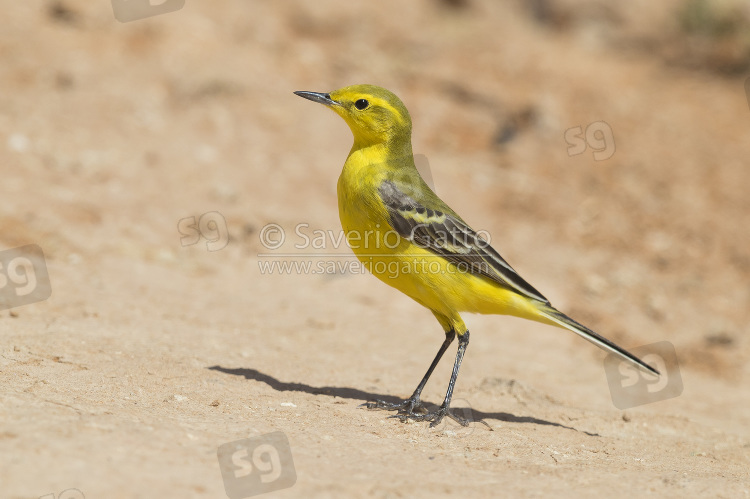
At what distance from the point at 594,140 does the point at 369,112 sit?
9.05 meters

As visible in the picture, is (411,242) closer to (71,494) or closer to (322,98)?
(322,98)

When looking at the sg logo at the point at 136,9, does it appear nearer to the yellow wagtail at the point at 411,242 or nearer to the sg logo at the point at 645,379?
the yellow wagtail at the point at 411,242

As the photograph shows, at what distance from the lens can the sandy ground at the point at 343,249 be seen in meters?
4.87

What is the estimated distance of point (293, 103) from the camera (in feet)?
47.1

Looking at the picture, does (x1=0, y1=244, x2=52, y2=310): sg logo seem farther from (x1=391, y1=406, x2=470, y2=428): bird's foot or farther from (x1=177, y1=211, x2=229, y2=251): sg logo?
(x1=391, y1=406, x2=470, y2=428): bird's foot

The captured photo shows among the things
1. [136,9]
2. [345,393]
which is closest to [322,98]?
[345,393]

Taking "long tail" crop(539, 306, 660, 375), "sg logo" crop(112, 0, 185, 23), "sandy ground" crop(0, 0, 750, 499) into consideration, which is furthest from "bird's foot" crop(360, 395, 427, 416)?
"sg logo" crop(112, 0, 185, 23)

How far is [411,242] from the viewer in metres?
6.14

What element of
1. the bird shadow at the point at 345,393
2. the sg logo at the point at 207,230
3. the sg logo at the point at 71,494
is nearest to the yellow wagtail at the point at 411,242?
the bird shadow at the point at 345,393

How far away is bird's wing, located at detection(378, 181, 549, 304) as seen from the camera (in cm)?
615

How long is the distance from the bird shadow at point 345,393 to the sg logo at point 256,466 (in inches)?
63.6

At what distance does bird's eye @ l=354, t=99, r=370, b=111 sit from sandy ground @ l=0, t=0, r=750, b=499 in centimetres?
238

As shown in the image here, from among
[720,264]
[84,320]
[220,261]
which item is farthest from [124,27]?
[720,264]

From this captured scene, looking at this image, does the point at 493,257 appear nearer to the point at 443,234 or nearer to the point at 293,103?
the point at 443,234
